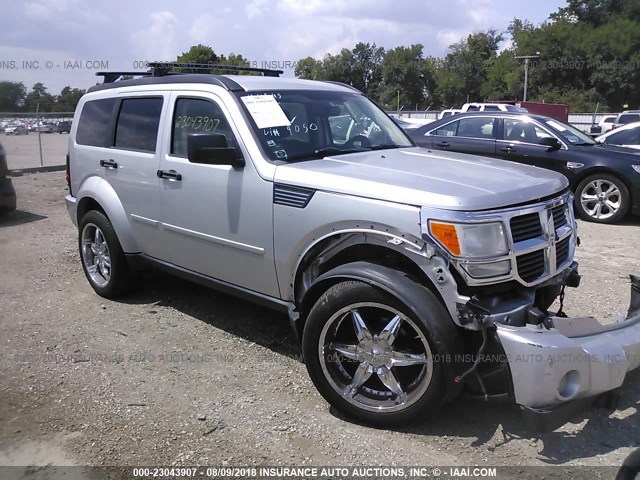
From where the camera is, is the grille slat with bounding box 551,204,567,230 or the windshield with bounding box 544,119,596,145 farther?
the windshield with bounding box 544,119,596,145

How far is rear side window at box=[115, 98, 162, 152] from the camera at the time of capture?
4676 millimetres

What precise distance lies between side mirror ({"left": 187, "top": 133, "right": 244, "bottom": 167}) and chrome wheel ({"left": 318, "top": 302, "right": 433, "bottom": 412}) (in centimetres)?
128

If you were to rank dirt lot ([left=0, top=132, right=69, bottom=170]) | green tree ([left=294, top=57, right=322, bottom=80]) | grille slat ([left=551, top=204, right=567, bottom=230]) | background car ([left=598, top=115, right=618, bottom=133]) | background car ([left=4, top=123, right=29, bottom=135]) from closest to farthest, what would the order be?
grille slat ([left=551, top=204, right=567, bottom=230])
background car ([left=4, top=123, right=29, bottom=135])
dirt lot ([left=0, top=132, right=69, bottom=170])
background car ([left=598, top=115, right=618, bottom=133])
green tree ([left=294, top=57, right=322, bottom=80])

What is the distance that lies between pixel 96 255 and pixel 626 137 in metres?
9.93

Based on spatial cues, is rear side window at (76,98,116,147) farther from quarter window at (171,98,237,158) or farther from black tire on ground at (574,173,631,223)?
black tire on ground at (574,173,631,223)

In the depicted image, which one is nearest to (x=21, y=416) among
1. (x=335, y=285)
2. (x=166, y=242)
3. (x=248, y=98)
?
(x=166, y=242)

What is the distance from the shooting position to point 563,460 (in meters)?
2.97

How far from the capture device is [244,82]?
14.0 feet

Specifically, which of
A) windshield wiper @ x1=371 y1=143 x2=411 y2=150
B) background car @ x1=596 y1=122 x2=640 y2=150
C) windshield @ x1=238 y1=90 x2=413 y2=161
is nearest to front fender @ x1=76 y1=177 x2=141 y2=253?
windshield @ x1=238 y1=90 x2=413 y2=161

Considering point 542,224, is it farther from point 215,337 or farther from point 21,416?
point 21,416

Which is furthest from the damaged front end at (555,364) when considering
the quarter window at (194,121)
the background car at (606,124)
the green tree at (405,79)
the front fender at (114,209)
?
the green tree at (405,79)

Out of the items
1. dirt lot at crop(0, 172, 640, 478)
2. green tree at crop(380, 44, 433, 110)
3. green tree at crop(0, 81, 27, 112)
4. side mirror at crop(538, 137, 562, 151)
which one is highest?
green tree at crop(380, 44, 433, 110)

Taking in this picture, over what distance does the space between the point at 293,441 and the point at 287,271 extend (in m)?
1.04

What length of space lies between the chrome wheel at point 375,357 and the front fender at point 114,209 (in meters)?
2.37
